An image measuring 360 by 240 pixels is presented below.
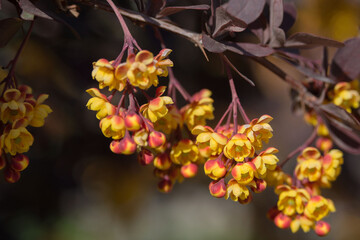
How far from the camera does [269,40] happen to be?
0.85m

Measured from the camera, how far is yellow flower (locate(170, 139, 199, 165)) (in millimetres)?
810

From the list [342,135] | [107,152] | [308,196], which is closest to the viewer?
[308,196]

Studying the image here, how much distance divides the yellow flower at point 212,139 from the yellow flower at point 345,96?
347 millimetres

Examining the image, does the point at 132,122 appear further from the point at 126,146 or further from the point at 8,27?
the point at 8,27

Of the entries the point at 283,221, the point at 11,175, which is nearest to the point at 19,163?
the point at 11,175

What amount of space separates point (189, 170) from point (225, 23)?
0.30 m

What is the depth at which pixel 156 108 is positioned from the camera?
2.24 feet

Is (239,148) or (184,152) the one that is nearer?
(239,148)

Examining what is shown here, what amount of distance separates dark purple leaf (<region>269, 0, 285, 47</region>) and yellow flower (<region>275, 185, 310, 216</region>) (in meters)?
0.31

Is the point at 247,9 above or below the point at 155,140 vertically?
above

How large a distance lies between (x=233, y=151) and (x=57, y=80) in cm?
103

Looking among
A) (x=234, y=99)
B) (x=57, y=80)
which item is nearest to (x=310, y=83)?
(x=234, y=99)

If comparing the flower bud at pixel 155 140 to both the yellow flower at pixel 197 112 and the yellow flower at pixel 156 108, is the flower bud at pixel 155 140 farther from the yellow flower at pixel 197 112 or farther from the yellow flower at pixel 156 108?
the yellow flower at pixel 197 112

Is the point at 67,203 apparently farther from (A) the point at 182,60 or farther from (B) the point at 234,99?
(B) the point at 234,99
